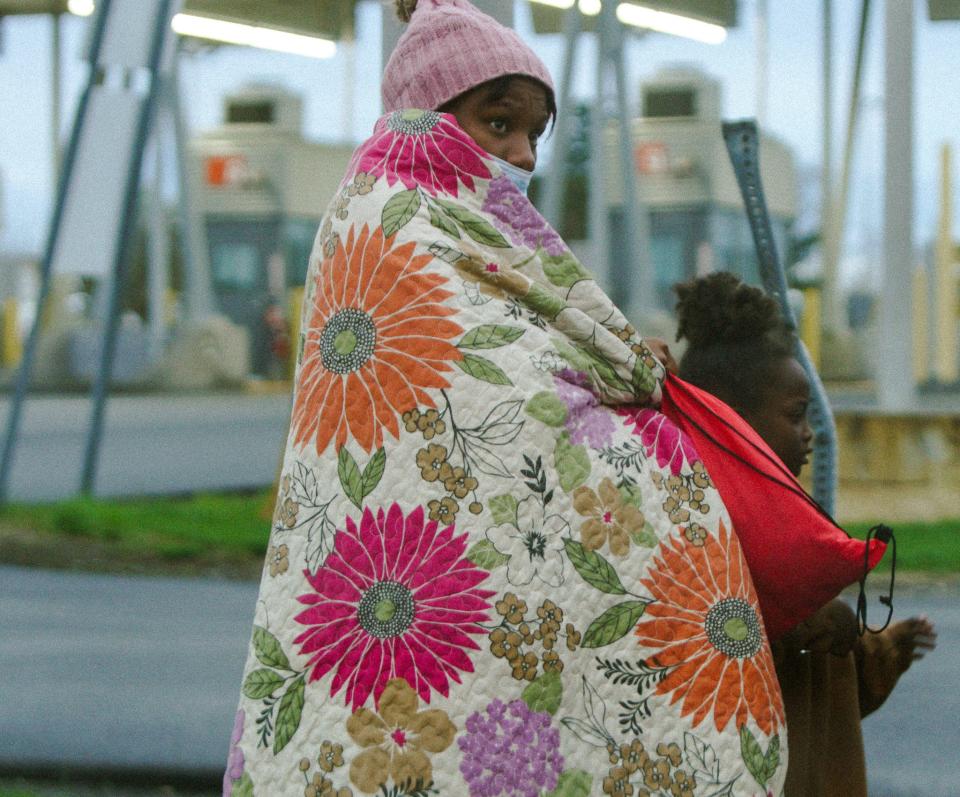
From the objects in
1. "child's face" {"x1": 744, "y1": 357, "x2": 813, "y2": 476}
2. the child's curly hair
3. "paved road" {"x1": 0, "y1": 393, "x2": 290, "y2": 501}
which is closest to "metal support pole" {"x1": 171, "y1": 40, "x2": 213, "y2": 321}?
"paved road" {"x1": 0, "y1": 393, "x2": 290, "y2": 501}

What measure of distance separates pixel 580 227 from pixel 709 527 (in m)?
29.2

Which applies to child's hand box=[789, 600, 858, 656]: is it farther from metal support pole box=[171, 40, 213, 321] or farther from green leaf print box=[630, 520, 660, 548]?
metal support pole box=[171, 40, 213, 321]

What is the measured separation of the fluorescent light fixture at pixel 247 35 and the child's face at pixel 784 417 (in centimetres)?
1900

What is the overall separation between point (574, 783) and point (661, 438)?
41 centimetres

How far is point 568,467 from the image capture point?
216cm

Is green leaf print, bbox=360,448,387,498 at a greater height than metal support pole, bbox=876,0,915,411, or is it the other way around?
metal support pole, bbox=876,0,915,411

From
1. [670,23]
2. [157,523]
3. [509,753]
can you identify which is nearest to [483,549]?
[509,753]

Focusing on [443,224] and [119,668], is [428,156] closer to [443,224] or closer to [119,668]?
[443,224]

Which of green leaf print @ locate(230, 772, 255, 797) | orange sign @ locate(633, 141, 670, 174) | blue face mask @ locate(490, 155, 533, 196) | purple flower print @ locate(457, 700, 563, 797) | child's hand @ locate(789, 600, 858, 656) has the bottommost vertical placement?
green leaf print @ locate(230, 772, 255, 797)

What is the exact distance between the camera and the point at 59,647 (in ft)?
20.8

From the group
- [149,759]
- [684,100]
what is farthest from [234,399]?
[149,759]

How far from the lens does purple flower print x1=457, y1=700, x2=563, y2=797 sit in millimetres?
2111

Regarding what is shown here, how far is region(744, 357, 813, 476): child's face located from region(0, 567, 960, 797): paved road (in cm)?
190

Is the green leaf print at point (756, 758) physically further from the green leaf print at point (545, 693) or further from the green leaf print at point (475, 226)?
the green leaf print at point (475, 226)
